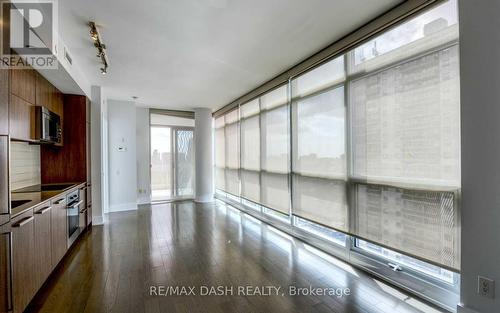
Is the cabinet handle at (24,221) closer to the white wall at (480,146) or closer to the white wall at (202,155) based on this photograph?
the white wall at (480,146)

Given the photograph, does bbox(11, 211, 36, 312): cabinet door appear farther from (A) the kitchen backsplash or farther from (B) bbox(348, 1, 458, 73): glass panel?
(B) bbox(348, 1, 458, 73): glass panel

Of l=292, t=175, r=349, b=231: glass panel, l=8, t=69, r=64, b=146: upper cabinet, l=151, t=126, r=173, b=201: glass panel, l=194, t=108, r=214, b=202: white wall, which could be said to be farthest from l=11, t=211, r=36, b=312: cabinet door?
l=151, t=126, r=173, b=201: glass panel

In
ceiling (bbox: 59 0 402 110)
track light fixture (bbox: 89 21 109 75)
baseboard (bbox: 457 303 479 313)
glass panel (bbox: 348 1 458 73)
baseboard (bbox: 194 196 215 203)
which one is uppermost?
ceiling (bbox: 59 0 402 110)

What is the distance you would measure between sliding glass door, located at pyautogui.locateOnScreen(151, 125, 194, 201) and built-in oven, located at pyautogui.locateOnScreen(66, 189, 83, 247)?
11.9 ft

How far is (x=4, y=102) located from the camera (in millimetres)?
1786

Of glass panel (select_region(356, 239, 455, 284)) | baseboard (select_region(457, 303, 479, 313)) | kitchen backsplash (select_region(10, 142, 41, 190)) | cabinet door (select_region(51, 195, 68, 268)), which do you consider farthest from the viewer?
kitchen backsplash (select_region(10, 142, 41, 190))

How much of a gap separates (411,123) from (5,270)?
3.55 metres

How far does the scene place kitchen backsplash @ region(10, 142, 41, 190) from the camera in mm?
3047

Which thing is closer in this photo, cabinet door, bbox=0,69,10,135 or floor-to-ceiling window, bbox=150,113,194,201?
cabinet door, bbox=0,69,10,135

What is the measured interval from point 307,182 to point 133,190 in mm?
4940

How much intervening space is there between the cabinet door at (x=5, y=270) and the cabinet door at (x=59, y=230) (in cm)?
109

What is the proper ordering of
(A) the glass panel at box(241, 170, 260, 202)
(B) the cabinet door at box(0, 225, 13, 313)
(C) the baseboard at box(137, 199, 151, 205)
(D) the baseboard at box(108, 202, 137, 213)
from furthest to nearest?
1. (C) the baseboard at box(137, 199, 151, 205)
2. (D) the baseboard at box(108, 202, 137, 213)
3. (A) the glass panel at box(241, 170, 260, 202)
4. (B) the cabinet door at box(0, 225, 13, 313)

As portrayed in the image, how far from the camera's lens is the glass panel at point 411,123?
2.02m

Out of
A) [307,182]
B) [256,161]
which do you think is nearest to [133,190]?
[256,161]
